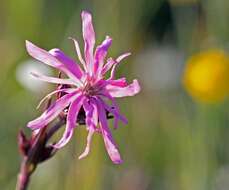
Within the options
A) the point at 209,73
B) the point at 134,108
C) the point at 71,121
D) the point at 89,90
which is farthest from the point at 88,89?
the point at 134,108

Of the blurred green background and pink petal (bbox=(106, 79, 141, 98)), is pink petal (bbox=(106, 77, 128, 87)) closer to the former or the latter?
pink petal (bbox=(106, 79, 141, 98))

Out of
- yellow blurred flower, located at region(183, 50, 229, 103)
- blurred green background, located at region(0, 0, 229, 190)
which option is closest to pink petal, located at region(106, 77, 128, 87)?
blurred green background, located at region(0, 0, 229, 190)

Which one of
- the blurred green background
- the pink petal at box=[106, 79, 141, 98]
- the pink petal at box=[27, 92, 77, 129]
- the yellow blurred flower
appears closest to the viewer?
the pink petal at box=[27, 92, 77, 129]

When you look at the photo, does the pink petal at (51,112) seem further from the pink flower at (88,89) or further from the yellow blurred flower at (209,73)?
the yellow blurred flower at (209,73)

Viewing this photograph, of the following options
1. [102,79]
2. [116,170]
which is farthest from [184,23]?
[102,79]

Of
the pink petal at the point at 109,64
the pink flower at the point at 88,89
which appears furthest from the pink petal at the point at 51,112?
the pink petal at the point at 109,64

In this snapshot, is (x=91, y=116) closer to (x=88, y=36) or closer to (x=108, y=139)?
(x=108, y=139)
